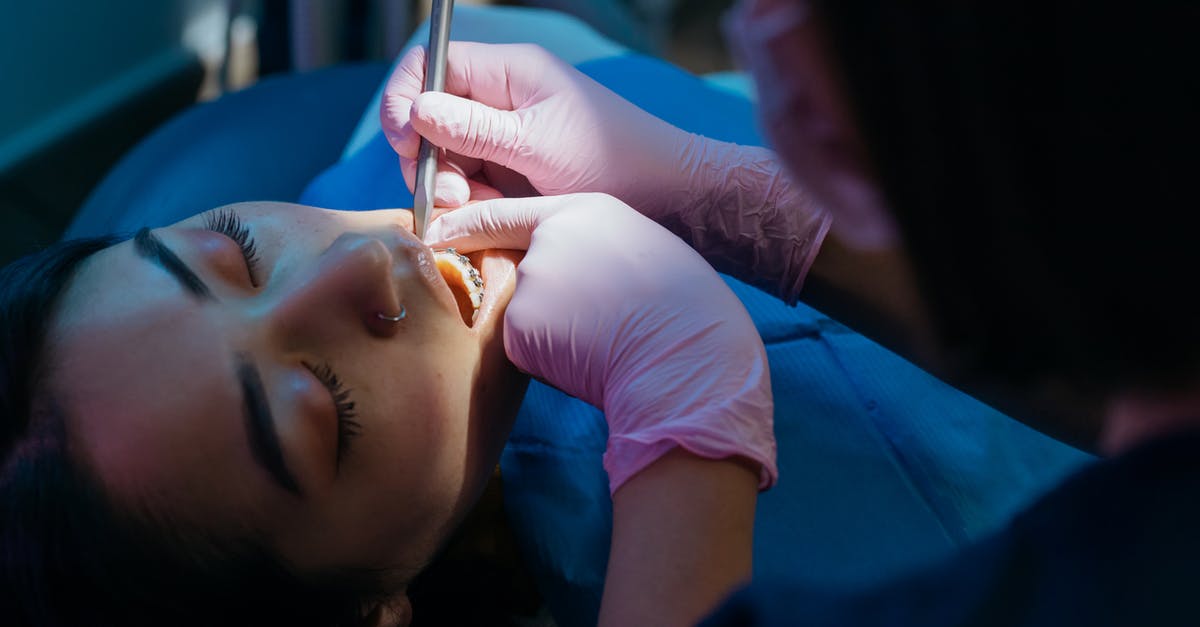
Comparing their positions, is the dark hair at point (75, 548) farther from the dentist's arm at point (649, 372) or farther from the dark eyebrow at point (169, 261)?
the dentist's arm at point (649, 372)

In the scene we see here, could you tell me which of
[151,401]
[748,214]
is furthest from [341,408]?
[748,214]

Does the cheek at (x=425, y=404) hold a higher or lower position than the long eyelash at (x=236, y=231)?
lower

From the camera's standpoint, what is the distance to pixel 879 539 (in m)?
0.95

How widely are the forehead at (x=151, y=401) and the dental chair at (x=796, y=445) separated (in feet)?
1.36

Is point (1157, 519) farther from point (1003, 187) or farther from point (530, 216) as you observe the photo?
point (530, 216)

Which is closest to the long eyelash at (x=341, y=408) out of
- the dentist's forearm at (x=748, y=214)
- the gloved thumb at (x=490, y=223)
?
the gloved thumb at (x=490, y=223)

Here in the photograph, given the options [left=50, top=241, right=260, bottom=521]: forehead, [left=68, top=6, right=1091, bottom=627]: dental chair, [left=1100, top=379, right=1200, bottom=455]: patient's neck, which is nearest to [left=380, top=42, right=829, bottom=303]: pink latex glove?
[left=68, top=6, right=1091, bottom=627]: dental chair

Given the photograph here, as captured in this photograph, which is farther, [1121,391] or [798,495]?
[798,495]

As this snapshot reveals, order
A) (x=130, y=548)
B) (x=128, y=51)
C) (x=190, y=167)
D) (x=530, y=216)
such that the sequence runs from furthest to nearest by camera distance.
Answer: (x=128, y=51)
(x=190, y=167)
(x=530, y=216)
(x=130, y=548)

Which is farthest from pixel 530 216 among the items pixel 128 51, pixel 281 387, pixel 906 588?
pixel 128 51

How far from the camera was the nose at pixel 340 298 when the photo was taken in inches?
29.5

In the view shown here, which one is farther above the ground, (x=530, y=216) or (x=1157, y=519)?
(x=1157, y=519)

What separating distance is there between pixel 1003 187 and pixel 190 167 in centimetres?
135

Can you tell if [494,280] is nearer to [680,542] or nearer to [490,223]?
[490,223]
